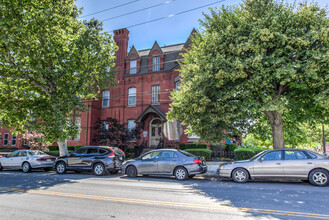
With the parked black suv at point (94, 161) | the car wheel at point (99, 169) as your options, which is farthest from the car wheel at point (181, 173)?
the car wheel at point (99, 169)

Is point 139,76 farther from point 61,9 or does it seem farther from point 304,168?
point 304,168

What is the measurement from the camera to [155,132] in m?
23.8

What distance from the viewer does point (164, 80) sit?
24094 millimetres

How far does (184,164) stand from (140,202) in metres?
4.70

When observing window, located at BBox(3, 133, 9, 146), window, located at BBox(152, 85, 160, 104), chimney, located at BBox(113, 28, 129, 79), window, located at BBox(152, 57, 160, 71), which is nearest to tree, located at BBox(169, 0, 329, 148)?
window, located at BBox(152, 85, 160, 104)

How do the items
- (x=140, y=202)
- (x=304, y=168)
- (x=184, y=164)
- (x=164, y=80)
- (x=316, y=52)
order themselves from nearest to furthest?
1. (x=140, y=202)
2. (x=304, y=168)
3. (x=316, y=52)
4. (x=184, y=164)
5. (x=164, y=80)

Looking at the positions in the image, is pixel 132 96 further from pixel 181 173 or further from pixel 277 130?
pixel 277 130

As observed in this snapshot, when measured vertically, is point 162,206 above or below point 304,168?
below

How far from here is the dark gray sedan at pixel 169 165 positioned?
10.7 meters

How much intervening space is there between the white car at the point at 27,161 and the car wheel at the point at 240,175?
11622 mm

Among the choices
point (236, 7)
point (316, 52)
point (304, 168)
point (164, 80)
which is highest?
point (236, 7)

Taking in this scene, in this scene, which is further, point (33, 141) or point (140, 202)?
point (33, 141)

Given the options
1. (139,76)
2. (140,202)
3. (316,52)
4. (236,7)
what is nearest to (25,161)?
(140,202)

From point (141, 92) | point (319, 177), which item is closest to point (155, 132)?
point (141, 92)
